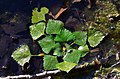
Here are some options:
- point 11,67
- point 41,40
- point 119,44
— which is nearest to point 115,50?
point 119,44

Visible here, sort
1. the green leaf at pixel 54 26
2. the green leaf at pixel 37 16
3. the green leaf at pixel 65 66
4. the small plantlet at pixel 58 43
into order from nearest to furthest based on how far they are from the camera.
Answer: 1. the green leaf at pixel 65 66
2. the small plantlet at pixel 58 43
3. the green leaf at pixel 54 26
4. the green leaf at pixel 37 16

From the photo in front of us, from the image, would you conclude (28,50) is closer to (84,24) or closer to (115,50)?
(84,24)

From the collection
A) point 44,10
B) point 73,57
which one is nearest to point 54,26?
point 44,10

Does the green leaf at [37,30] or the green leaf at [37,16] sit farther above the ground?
the green leaf at [37,16]

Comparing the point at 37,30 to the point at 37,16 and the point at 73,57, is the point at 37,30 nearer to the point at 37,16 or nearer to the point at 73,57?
the point at 37,16

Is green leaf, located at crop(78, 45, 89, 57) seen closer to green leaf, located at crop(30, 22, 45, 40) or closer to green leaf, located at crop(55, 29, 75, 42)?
green leaf, located at crop(55, 29, 75, 42)

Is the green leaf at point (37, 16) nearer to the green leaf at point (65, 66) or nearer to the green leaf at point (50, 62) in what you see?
the green leaf at point (50, 62)

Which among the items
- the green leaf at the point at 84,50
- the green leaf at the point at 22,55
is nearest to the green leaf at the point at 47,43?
the green leaf at the point at 22,55
